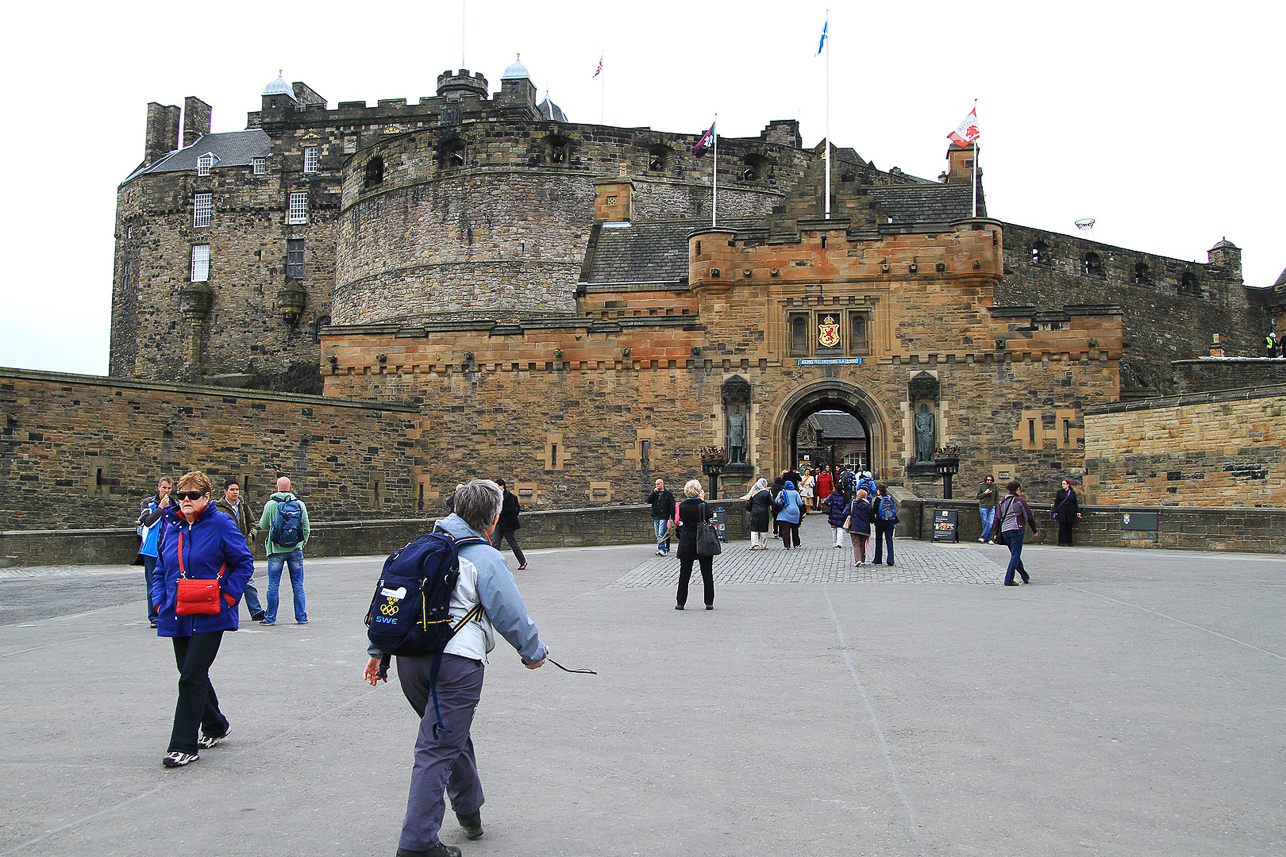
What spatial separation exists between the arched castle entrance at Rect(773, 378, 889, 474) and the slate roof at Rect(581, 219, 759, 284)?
4191mm

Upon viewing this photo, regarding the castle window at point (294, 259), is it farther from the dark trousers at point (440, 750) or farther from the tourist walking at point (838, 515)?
the dark trousers at point (440, 750)

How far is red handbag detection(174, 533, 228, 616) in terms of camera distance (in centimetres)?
507

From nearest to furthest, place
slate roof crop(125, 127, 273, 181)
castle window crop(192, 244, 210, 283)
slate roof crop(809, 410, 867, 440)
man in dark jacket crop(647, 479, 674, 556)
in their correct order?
man in dark jacket crop(647, 479, 674, 556), castle window crop(192, 244, 210, 283), slate roof crop(125, 127, 273, 181), slate roof crop(809, 410, 867, 440)

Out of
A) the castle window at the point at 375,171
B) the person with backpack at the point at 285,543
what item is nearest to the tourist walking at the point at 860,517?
the person with backpack at the point at 285,543

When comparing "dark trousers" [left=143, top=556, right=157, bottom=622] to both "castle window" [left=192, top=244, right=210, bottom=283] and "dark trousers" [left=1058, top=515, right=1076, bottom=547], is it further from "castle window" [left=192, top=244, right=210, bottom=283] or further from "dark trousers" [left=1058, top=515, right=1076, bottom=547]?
"castle window" [left=192, top=244, right=210, bottom=283]

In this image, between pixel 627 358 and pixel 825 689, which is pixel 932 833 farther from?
pixel 627 358

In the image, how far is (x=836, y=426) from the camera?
51750 mm

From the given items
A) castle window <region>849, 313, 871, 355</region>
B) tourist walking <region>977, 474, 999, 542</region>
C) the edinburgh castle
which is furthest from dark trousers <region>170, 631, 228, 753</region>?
castle window <region>849, 313, 871, 355</region>

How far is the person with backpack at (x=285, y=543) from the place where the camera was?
30.6 ft

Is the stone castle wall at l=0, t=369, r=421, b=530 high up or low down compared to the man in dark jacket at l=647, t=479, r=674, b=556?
up

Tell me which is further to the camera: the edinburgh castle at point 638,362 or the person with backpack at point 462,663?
the edinburgh castle at point 638,362

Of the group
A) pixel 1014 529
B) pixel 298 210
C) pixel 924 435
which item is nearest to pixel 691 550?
pixel 1014 529

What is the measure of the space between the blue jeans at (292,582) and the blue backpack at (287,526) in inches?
3.9

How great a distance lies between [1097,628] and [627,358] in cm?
1715
